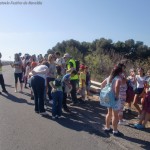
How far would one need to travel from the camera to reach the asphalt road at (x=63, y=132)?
23.5ft

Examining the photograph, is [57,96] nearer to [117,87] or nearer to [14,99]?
[117,87]

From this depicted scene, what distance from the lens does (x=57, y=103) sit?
1005cm

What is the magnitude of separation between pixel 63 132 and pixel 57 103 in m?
1.86

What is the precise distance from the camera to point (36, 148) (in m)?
6.90

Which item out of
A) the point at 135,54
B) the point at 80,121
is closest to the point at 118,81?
the point at 80,121

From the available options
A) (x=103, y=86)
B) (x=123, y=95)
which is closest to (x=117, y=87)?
(x=103, y=86)

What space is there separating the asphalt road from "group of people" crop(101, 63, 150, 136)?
1.06ft

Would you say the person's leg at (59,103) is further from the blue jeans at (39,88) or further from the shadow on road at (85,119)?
the blue jeans at (39,88)

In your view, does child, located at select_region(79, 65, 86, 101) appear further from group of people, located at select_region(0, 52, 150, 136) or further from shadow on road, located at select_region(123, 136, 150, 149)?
shadow on road, located at select_region(123, 136, 150, 149)

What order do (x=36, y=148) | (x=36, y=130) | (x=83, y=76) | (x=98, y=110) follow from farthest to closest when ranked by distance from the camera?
(x=83, y=76) → (x=98, y=110) → (x=36, y=130) → (x=36, y=148)

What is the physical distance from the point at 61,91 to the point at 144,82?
263 centimetres

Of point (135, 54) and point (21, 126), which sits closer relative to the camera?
point (21, 126)

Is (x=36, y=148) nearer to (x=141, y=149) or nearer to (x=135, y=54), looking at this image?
(x=141, y=149)

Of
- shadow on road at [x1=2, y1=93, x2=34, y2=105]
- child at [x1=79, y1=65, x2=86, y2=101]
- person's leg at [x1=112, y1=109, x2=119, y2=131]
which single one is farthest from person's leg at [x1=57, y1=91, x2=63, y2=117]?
child at [x1=79, y1=65, x2=86, y2=101]
